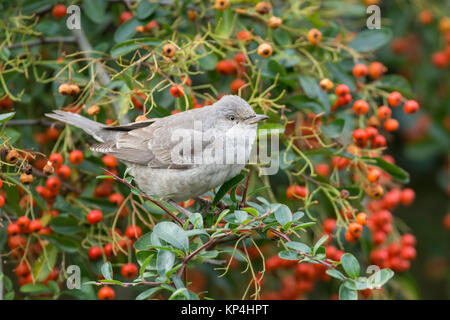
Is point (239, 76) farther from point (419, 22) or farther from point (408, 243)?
point (419, 22)

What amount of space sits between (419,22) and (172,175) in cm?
285

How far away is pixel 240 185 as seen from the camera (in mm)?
2967

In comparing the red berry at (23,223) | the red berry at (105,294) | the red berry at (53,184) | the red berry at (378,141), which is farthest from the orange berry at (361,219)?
the red berry at (23,223)

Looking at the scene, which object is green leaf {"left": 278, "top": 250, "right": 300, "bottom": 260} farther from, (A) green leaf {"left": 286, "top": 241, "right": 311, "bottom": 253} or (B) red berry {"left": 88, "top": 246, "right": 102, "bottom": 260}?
(B) red berry {"left": 88, "top": 246, "right": 102, "bottom": 260}

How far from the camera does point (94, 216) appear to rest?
3.04m

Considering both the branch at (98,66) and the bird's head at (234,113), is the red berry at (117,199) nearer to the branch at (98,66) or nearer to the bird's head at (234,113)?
the branch at (98,66)

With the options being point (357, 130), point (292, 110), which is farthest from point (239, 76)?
point (357, 130)

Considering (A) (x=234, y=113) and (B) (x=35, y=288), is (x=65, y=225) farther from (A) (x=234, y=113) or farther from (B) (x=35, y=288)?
(A) (x=234, y=113)

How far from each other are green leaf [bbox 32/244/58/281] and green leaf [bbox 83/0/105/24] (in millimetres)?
1460

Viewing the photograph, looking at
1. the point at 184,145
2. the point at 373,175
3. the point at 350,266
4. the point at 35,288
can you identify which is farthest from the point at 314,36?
the point at 35,288

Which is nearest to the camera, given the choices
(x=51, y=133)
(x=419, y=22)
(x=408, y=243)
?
(x=51, y=133)

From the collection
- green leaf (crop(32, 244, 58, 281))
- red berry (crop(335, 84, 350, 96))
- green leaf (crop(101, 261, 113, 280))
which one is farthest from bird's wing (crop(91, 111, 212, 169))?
green leaf (crop(101, 261, 113, 280))

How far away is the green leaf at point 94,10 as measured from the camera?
3.39m

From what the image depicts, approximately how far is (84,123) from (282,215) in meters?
1.45
